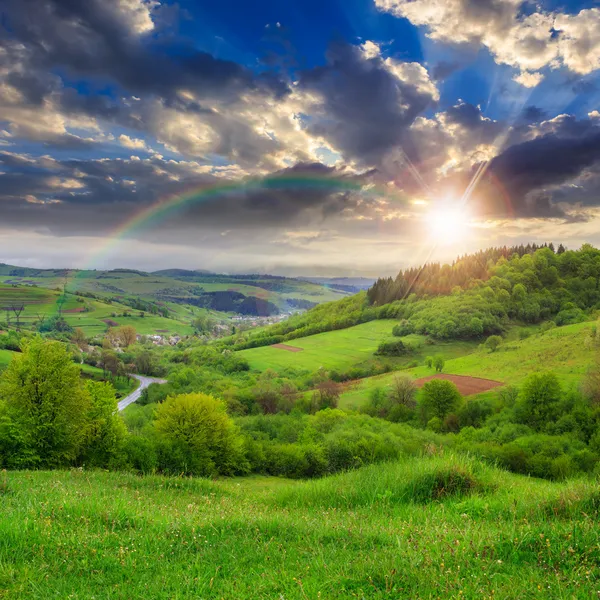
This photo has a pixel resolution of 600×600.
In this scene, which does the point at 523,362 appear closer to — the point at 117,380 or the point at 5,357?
the point at 117,380

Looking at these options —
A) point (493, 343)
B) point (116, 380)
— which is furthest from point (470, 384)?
point (116, 380)

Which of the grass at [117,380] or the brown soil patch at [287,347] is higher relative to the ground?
the brown soil patch at [287,347]

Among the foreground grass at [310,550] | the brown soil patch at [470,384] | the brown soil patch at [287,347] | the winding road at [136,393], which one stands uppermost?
the foreground grass at [310,550]

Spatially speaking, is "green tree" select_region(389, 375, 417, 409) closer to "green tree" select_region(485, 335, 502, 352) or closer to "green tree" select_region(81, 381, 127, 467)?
"green tree" select_region(485, 335, 502, 352)

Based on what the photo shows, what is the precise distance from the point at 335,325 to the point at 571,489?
6732 inches

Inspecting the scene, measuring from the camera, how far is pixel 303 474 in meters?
47.8

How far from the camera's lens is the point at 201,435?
4019 centimetres

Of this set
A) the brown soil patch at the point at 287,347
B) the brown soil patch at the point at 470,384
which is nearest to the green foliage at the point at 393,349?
the brown soil patch at the point at 287,347

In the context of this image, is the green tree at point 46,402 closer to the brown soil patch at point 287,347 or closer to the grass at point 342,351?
the grass at point 342,351

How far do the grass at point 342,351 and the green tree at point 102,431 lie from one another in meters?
95.2

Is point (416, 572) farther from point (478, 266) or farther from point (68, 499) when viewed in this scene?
point (478, 266)

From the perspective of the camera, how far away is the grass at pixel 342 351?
129 meters

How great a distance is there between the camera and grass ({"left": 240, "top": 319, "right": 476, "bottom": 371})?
424 ft

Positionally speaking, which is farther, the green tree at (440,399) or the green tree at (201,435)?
the green tree at (440,399)
